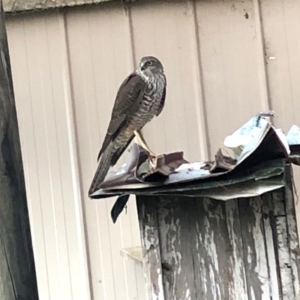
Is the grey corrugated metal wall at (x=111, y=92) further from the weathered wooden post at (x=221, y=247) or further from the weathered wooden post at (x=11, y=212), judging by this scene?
the weathered wooden post at (x=11, y=212)

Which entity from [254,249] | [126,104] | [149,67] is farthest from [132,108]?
[254,249]

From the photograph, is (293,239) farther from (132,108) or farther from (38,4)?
(38,4)

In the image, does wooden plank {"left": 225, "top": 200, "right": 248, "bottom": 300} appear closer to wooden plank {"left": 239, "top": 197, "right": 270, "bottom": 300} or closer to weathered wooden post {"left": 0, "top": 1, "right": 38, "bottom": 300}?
wooden plank {"left": 239, "top": 197, "right": 270, "bottom": 300}

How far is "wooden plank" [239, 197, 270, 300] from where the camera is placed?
1.35 meters

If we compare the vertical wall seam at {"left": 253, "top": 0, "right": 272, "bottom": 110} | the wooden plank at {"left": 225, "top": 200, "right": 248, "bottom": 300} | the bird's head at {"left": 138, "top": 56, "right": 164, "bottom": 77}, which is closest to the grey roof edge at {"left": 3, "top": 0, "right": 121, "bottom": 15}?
the bird's head at {"left": 138, "top": 56, "right": 164, "bottom": 77}

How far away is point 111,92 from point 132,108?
15.8 inches

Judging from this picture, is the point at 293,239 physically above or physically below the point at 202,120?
below

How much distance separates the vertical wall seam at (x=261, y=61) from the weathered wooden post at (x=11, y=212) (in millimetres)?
1245

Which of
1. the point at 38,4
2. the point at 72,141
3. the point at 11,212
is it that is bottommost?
the point at 11,212

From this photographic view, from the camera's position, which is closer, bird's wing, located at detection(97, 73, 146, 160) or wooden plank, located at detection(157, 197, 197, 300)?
wooden plank, located at detection(157, 197, 197, 300)

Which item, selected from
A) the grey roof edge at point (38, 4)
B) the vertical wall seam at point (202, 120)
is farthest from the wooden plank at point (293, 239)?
the grey roof edge at point (38, 4)

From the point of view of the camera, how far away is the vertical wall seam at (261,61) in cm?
215

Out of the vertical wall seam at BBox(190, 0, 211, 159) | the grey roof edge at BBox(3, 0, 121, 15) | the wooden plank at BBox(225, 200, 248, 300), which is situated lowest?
the wooden plank at BBox(225, 200, 248, 300)

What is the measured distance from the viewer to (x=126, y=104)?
1813mm
